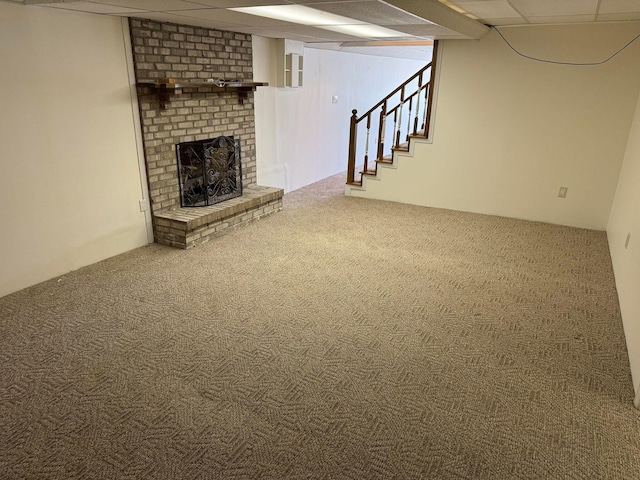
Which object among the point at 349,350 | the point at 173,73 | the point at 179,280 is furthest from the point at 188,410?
the point at 173,73

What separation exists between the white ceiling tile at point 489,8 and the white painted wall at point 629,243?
1.55m

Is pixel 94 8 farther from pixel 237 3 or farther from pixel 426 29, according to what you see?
pixel 426 29

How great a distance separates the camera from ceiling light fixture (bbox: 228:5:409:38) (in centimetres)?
307

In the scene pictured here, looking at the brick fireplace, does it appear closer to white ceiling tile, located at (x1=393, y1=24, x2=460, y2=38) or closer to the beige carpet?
the beige carpet

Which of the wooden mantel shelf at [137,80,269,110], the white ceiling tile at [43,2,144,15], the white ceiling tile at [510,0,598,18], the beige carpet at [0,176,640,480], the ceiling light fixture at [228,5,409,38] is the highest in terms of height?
the white ceiling tile at [510,0,598,18]

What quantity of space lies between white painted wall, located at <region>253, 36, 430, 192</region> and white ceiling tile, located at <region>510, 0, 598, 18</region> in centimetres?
275

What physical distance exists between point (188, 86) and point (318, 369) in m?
2.72

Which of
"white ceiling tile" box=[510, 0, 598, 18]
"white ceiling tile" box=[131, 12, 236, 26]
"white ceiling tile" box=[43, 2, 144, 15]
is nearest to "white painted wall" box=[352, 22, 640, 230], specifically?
"white ceiling tile" box=[510, 0, 598, 18]

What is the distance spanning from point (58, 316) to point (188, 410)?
133 centimetres

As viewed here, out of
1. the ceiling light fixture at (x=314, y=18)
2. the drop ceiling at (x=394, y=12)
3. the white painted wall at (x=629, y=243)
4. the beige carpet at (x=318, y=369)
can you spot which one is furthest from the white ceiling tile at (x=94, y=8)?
the white painted wall at (x=629, y=243)

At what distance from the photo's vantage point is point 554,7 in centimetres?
344

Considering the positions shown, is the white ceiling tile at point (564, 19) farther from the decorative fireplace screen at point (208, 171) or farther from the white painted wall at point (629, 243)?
the decorative fireplace screen at point (208, 171)

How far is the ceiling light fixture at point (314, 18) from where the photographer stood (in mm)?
3072

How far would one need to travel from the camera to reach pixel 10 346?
2520 millimetres
